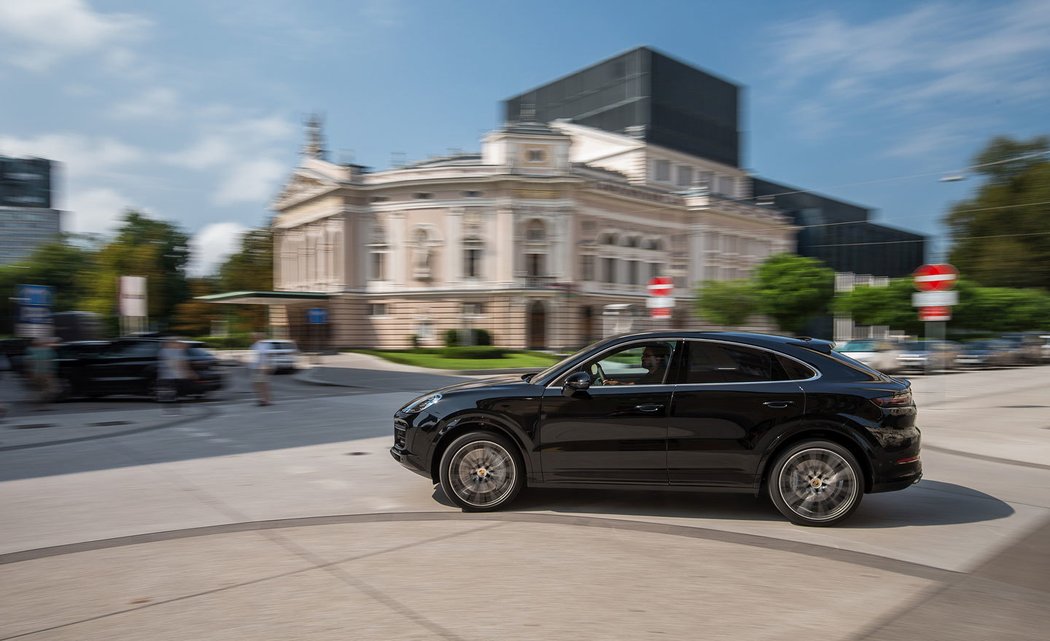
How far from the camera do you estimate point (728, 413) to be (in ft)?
20.2

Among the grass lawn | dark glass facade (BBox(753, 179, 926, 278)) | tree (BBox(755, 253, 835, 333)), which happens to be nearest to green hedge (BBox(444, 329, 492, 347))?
the grass lawn

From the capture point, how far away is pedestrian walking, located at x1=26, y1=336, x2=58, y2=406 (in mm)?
16812

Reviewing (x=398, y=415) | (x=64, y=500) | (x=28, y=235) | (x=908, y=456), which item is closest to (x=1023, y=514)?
(x=908, y=456)

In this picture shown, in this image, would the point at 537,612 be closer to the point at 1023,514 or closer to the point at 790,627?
the point at 790,627

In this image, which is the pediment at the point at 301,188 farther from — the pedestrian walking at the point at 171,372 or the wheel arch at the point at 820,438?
the wheel arch at the point at 820,438

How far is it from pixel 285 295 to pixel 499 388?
44.6 m

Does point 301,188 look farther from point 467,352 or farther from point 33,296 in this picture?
point 33,296

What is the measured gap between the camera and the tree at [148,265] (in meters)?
62.0

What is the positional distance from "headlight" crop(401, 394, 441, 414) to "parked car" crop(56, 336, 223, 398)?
12390 mm

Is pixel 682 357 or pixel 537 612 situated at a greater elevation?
pixel 682 357

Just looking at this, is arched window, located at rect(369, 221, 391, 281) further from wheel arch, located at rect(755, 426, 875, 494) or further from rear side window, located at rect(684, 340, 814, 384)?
wheel arch, located at rect(755, 426, 875, 494)

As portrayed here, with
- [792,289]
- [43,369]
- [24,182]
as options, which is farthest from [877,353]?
[24,182]

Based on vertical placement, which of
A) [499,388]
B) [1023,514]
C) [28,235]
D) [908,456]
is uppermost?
[28,235]

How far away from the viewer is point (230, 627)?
4020 mm
